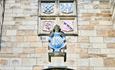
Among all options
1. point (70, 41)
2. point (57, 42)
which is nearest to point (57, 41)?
point (57, 42)

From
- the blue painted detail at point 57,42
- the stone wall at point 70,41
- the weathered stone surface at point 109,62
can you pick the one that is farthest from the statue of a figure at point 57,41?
the weathered stone surface at point 109,62

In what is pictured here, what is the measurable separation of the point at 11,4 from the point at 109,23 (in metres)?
2.86

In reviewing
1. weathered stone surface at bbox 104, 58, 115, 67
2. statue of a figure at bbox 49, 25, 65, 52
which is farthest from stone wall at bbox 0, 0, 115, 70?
statue of a figure at bbox 49, 25, 65, 52

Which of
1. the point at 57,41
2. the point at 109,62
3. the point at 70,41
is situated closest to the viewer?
the point at 57,41

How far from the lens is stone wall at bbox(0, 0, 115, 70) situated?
10.2 meters

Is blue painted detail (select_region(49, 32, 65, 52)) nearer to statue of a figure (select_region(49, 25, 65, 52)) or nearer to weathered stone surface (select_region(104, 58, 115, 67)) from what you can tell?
statue of a figure (select_region(49, 25, 65, 52))

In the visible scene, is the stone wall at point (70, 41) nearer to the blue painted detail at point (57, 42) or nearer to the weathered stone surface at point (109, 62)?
the weathered stone surface at point (109, 62)

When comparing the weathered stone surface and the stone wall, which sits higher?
the stone wall

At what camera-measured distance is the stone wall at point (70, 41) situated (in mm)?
10250

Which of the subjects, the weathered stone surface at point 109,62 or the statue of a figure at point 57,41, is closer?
the statue of a figure at point 57,41

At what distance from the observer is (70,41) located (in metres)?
10.6

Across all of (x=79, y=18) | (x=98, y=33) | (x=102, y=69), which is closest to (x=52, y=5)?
(x=79, y=18)

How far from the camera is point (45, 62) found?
1027 cm

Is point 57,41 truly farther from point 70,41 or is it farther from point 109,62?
point 109,62
